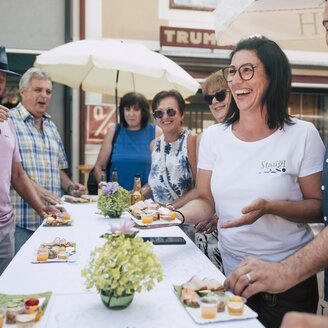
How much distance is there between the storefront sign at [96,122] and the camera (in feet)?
26.2

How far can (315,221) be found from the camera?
6.79 ft

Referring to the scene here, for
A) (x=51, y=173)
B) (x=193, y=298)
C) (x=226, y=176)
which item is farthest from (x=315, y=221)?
(x=51, y=173)

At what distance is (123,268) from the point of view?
1.41m

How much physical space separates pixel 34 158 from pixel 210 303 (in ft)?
9.79

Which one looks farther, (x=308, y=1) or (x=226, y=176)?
(x=308, y=1)

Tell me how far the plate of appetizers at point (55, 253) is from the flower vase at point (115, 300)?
610 millimetres

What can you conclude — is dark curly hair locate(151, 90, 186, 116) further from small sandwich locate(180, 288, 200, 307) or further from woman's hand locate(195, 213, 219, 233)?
small sandwich locate(180, 288, 200, 307)

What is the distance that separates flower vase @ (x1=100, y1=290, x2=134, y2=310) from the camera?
143 centimetres

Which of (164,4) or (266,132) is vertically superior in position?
(164,4)

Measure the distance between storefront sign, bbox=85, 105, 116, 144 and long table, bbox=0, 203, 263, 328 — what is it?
555cm

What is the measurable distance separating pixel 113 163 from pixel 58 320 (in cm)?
327

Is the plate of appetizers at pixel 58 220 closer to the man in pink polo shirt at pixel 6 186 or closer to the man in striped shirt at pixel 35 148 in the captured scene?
the man in pink polo shirt at pixel 6 186

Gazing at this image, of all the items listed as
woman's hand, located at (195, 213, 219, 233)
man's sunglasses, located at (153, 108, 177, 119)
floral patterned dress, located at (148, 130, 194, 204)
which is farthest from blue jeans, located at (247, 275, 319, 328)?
man's sunglasses, located at (153, 108, 177, 119)

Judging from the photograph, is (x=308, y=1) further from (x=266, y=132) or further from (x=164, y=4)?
(x=164, y=4)
